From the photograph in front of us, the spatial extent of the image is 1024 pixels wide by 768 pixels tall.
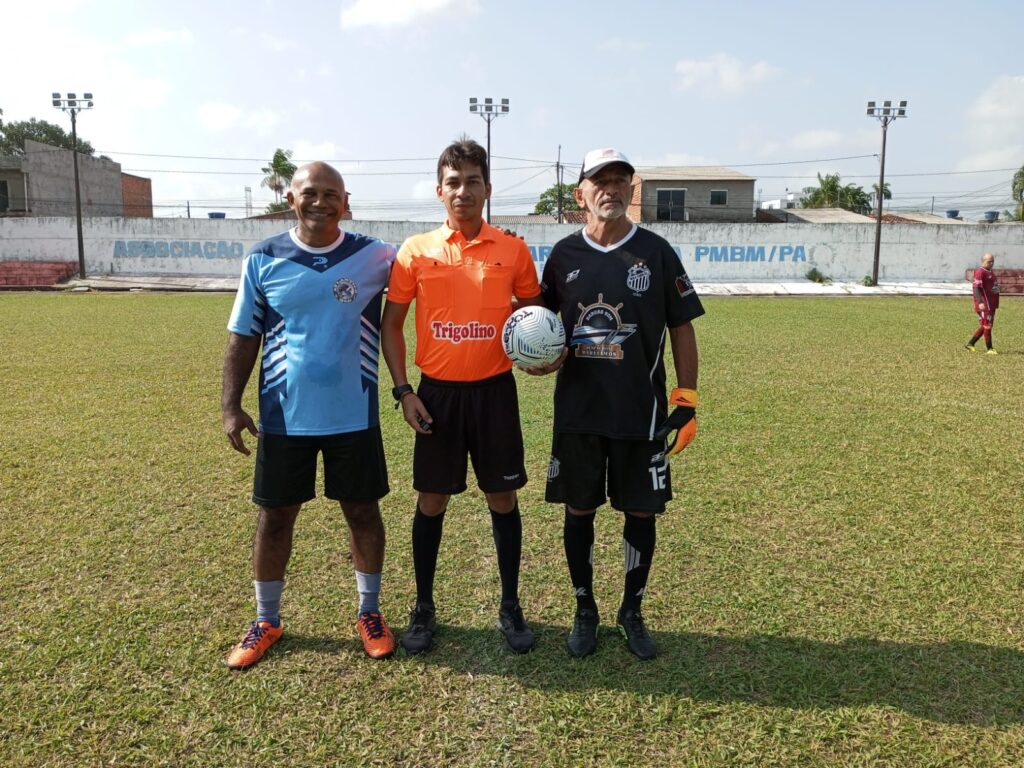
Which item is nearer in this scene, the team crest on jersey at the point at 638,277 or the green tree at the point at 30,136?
the team crest on jersey at the point at 638,277

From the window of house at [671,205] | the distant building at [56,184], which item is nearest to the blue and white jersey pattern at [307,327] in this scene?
the distant building at [56,184]

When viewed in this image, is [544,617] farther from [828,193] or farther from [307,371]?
[828,193]

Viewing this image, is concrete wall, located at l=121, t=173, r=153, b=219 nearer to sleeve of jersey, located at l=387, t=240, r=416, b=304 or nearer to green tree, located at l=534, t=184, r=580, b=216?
green tree, located at l=534, t=184, r=580, b=216

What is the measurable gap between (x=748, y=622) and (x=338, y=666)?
1.84 metres

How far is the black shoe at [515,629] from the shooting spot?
10.3 ft

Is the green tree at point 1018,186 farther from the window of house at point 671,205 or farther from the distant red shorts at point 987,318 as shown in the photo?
the distant red shorts at point 987,318

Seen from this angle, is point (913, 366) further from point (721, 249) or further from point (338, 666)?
point (721, 249)

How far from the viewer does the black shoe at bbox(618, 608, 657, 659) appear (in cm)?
310

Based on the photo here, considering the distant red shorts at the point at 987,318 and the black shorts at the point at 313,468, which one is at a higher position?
the distant red shorts at the point at 987,318

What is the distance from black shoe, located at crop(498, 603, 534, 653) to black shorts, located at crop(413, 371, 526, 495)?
22.1 inches

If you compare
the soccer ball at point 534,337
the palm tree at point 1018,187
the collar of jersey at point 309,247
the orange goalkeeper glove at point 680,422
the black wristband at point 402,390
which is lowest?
the orange goalkeeper glove at point 680,422

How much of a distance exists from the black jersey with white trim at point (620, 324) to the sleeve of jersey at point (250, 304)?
1.27 meters

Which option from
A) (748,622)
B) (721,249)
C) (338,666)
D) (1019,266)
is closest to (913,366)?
(748,622)

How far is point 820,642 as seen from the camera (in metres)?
3.21
